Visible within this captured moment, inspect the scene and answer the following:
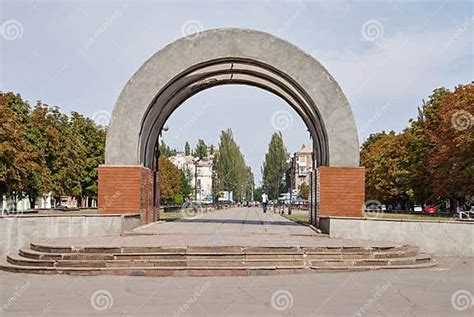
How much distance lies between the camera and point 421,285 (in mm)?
14414

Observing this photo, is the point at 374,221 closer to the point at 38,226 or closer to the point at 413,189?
the point at 38,226

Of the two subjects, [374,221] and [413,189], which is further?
[413,189]

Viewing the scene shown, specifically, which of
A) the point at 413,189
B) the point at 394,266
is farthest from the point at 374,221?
the point at 413,189

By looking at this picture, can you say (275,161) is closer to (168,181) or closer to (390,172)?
(168,181)

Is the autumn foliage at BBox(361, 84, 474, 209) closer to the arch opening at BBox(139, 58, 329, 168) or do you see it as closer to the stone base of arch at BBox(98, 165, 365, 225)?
the arch opening at BBox(139, 58, 329, 168)

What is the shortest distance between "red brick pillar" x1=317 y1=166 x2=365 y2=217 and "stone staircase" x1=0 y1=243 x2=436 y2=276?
594 cm

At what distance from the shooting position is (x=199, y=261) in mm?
16406

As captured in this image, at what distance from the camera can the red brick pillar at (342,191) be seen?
23.5m

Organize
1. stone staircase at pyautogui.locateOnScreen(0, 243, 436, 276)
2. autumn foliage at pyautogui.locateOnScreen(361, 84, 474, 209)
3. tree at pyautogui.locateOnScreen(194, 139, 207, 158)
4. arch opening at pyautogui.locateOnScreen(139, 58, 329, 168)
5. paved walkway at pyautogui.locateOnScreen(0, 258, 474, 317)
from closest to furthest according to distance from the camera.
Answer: paved walkway at pyautogui.locateOnScreen(0, 258, 474, 317), stone staircase at pyautogui.locateOnScreen(0, 243, 436, 276), arch opening at pyautogui.locateOnScreen(139, 58, 329, 168), autumn foliage at pyautogui.locateOnScreen(361, 84, 474, 209), tree at pyautogui.locateOnScreen(194, 139, 207, 158)

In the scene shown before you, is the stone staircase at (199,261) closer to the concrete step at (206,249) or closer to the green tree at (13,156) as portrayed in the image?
the concrete step at (206,249)

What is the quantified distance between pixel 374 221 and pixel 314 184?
23.3ft

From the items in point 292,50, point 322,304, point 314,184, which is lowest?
point 322,304

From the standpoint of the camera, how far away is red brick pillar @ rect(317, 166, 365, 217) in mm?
23484

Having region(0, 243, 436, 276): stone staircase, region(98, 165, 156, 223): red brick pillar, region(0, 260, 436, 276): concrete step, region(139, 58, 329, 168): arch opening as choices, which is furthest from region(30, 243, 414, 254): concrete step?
region(139, 58, 329, 168): arch opening
